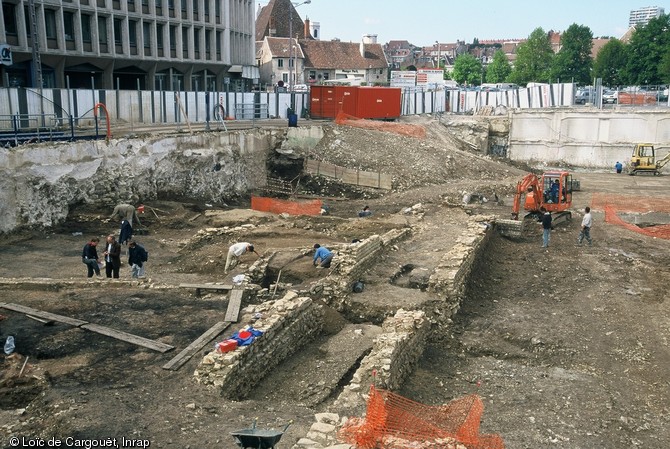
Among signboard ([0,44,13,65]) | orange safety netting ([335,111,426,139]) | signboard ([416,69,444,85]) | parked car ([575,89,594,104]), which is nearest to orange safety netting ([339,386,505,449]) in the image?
signboard ([0,44,13,65])

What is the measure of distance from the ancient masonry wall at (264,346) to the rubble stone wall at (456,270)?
9.81ft

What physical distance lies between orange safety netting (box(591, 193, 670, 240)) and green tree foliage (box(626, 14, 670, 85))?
41.1 metres

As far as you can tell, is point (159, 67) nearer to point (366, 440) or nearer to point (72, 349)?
point (72, 349)

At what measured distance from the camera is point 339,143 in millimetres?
33000

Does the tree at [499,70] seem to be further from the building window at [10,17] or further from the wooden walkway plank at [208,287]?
the wooden walkway plank at [208,287]

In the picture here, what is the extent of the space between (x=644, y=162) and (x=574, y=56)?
44.1 m

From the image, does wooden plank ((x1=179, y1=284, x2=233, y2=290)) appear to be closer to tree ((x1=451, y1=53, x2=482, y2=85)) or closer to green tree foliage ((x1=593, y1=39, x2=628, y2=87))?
green tree foliage ((x1=593, y1=39, x2=628, y2=87))

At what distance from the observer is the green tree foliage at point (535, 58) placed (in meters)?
81.1

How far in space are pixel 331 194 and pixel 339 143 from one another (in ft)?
12.9

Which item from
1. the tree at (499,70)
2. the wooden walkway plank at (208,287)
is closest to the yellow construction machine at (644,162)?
the wooden walkway plank at (208,287)

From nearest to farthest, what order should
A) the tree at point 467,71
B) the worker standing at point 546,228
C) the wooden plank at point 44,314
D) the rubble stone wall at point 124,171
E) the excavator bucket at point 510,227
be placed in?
the wooden plank at point 44,314
the rubble stone wall at point 124,171
the worker standing at point 546,228
the excavator bucket at point 510,227
the tree at point 467,71

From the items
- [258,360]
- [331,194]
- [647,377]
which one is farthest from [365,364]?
[331,194]

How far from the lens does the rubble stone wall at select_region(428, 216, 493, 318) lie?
14984 millimetres

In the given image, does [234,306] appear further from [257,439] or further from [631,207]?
[631,207]
